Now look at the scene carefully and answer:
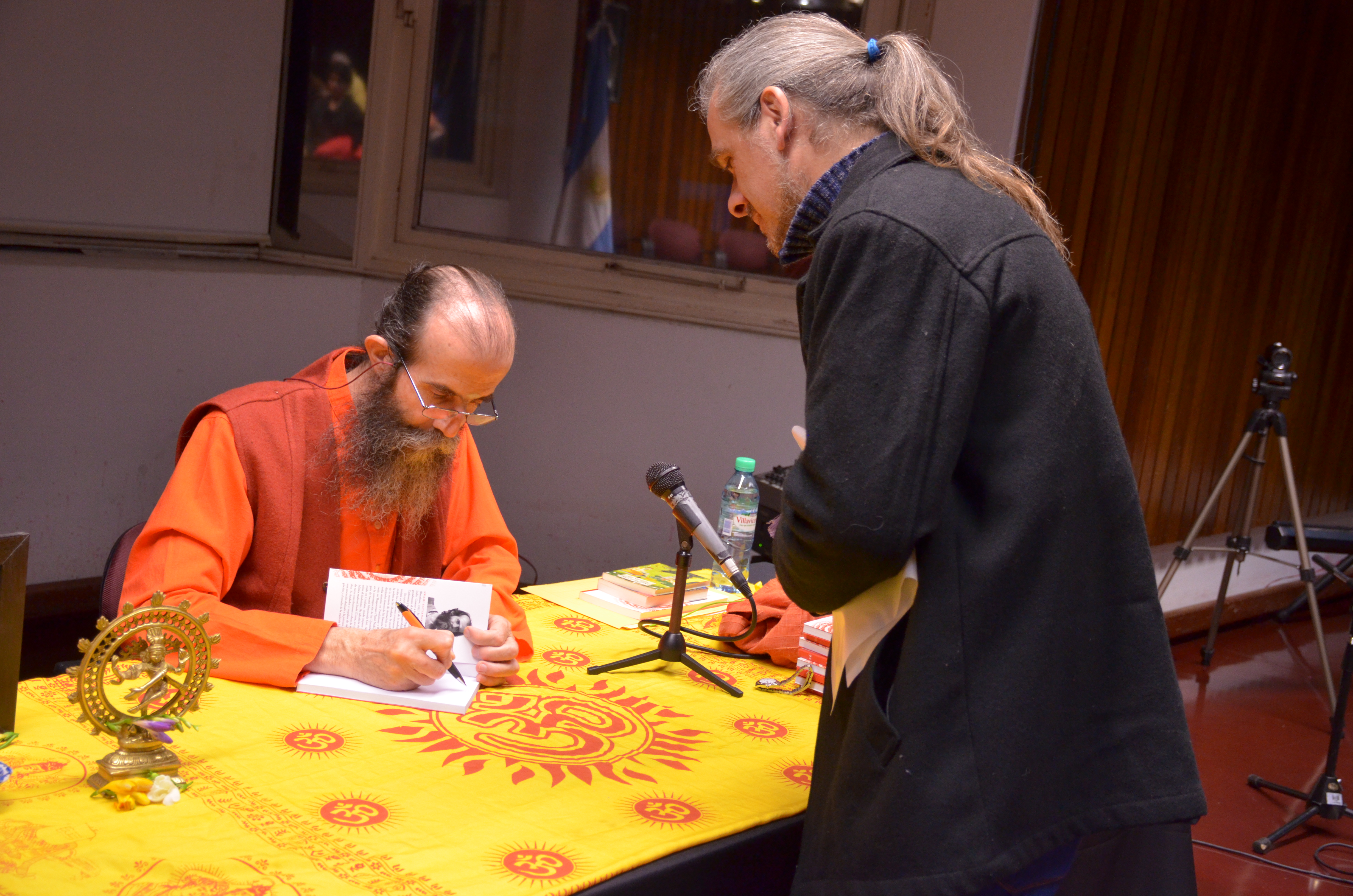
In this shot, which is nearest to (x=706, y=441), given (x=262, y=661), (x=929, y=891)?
(x=262, y=661)

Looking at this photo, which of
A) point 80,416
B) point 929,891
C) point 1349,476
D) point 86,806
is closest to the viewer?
point 929,891

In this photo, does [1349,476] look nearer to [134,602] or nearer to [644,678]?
[644,678]

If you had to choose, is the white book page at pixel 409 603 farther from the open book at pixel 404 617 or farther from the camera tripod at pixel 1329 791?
the camera tripod at pixel 1329 791

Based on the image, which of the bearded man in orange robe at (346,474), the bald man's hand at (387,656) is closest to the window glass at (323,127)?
the bearded man in orange robe at (346,474)

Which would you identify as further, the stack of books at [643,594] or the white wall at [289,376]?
the white wall at [289,376]

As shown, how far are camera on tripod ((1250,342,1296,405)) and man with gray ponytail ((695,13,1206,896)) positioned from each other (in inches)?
146

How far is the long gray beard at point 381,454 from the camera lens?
2082mm

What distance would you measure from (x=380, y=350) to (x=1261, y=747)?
3.69 meters

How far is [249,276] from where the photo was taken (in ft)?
13.0

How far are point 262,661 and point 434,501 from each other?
582 mm

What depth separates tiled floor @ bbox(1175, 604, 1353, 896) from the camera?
3.19 m

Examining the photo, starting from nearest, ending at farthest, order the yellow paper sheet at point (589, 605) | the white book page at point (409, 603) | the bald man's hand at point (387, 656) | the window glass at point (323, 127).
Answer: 1. the bald man's hand at point (387, 656)
2. the white book page at point (409, 603)
3. the yellow paper sheet at point (589, 605)
4. the window glass at point (323, 127)

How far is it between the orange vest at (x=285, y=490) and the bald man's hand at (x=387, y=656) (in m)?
0.20

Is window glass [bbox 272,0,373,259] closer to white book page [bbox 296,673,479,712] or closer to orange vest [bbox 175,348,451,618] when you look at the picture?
orange vest [bbox 175,348,451,618]
